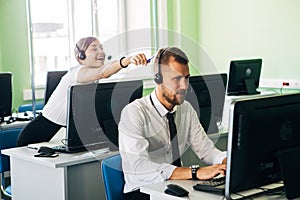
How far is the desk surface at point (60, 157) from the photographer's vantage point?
2.64 metres

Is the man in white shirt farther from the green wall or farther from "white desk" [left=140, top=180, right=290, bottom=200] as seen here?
the green wall

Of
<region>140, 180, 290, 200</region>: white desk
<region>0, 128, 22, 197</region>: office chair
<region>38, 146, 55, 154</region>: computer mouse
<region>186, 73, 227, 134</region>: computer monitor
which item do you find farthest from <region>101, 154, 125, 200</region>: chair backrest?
<region>0, 128, 22, 197</region>: office chair

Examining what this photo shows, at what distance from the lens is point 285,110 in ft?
5.92

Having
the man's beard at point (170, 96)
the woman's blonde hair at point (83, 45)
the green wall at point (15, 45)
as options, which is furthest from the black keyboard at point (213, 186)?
the green wall at point (15, 45)

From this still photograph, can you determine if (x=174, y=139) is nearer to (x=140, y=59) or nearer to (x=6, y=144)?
(x=140, y=59)

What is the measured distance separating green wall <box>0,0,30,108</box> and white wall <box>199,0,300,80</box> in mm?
2229

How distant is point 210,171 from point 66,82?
145cm

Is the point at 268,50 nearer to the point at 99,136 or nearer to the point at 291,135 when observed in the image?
the point at 99,136

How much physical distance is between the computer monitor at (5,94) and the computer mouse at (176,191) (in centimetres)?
238

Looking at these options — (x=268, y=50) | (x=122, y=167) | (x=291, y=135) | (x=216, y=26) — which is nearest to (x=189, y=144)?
(x=122, y=167)

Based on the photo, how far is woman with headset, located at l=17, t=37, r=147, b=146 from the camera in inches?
127

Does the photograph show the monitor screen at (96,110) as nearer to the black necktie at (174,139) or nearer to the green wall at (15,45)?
the black necktie at (174,139)

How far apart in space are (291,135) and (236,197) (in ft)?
1.03

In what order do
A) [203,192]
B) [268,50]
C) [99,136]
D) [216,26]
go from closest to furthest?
[203,192] → [99,136] → [268,50] → [216,26]
